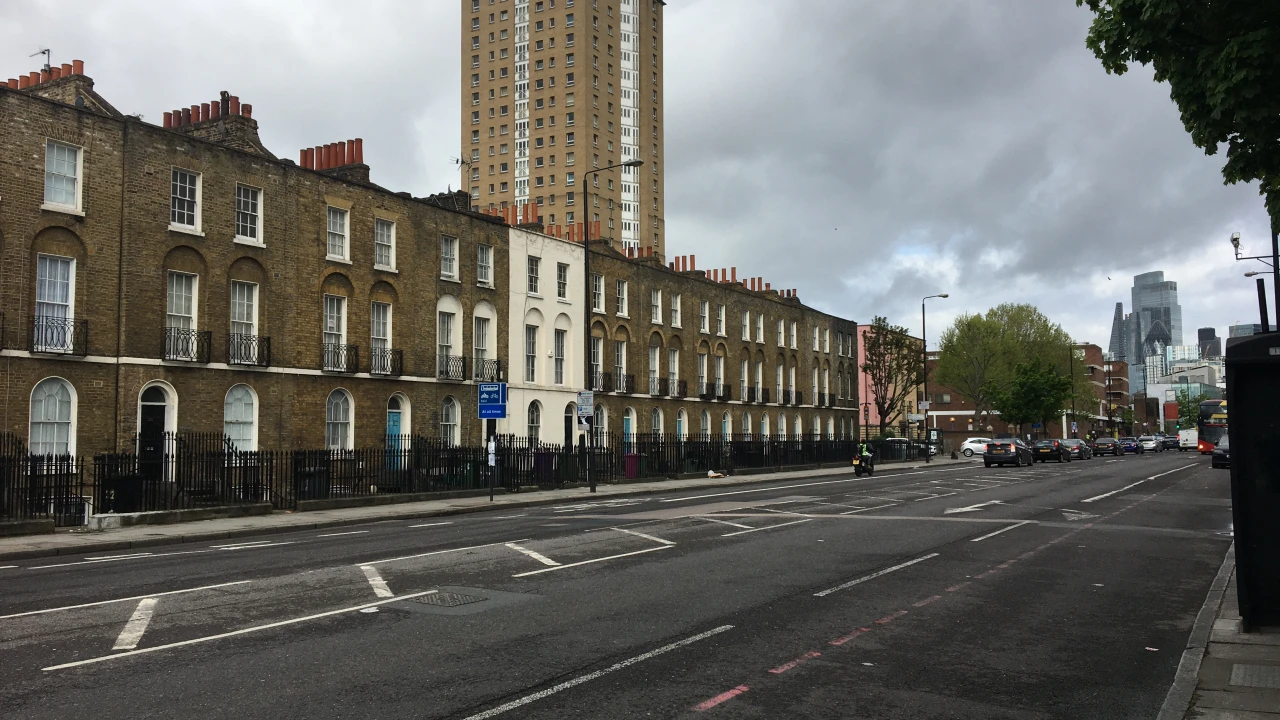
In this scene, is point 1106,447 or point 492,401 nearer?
point 492,401

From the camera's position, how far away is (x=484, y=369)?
38000 mm


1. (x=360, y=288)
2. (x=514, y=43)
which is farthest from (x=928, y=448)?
(x=514, y=43)

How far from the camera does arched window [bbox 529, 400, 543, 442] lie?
1601 inches

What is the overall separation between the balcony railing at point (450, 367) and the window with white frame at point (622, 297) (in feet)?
36.6

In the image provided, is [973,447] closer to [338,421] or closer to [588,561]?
[338,421]

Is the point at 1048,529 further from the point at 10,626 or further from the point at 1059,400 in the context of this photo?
the point at 1059,400

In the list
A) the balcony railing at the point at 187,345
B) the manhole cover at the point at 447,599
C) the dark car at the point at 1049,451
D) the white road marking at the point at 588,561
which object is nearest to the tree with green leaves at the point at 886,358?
the dark car at the point at 1049,451

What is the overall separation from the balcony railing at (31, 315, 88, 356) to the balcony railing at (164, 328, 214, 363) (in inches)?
89.9

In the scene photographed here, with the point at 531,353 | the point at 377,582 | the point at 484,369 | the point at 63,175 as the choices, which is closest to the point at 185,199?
the point at 63,175

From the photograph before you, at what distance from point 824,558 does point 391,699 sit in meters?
8.00

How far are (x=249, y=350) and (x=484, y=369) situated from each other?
10.6 metres

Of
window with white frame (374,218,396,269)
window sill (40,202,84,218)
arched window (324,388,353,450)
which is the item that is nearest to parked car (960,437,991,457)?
window with white frame (374,218,396,269)

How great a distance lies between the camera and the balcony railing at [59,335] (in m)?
24.4

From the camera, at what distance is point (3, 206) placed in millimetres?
24094
